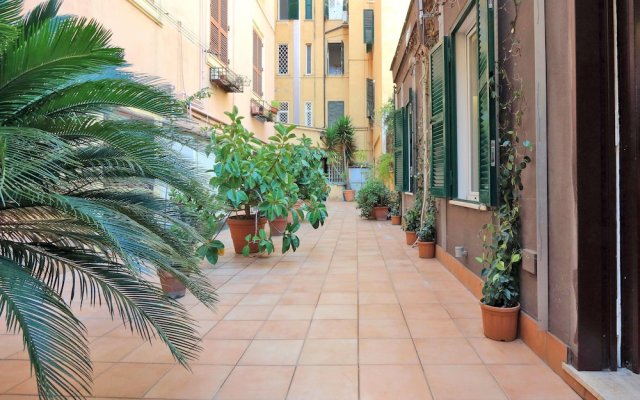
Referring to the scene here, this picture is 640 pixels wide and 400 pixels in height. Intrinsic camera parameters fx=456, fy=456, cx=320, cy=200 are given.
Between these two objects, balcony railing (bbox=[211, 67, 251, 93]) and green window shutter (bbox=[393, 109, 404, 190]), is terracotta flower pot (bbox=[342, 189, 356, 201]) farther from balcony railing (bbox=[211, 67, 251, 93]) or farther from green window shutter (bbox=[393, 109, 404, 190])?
green window shutter (bbox=[393, 109, 404, 190])

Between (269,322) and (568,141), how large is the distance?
7.47ft

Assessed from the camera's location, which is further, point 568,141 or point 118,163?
point 568,141

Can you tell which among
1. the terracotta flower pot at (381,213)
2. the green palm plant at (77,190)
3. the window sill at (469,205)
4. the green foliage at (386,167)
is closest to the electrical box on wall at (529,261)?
the window sill at (469,205)

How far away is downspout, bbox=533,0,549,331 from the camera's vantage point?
2.52 m

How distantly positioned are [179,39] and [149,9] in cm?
115

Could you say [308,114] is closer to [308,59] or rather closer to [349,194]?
[308,59]

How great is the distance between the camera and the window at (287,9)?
1895 cm

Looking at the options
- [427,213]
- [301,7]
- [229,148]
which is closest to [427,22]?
[427,213]

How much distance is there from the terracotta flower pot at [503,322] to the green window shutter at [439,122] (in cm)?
207

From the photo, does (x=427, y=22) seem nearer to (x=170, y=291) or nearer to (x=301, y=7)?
(x=170, y=291)

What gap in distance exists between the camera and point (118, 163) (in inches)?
76.0

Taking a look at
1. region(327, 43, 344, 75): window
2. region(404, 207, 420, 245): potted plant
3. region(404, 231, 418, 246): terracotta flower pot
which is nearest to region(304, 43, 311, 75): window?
region(327, 43, 344, 75): window

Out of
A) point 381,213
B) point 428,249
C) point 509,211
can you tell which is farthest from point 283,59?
point 509,211

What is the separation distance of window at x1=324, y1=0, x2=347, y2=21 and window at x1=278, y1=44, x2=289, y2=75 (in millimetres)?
2363
